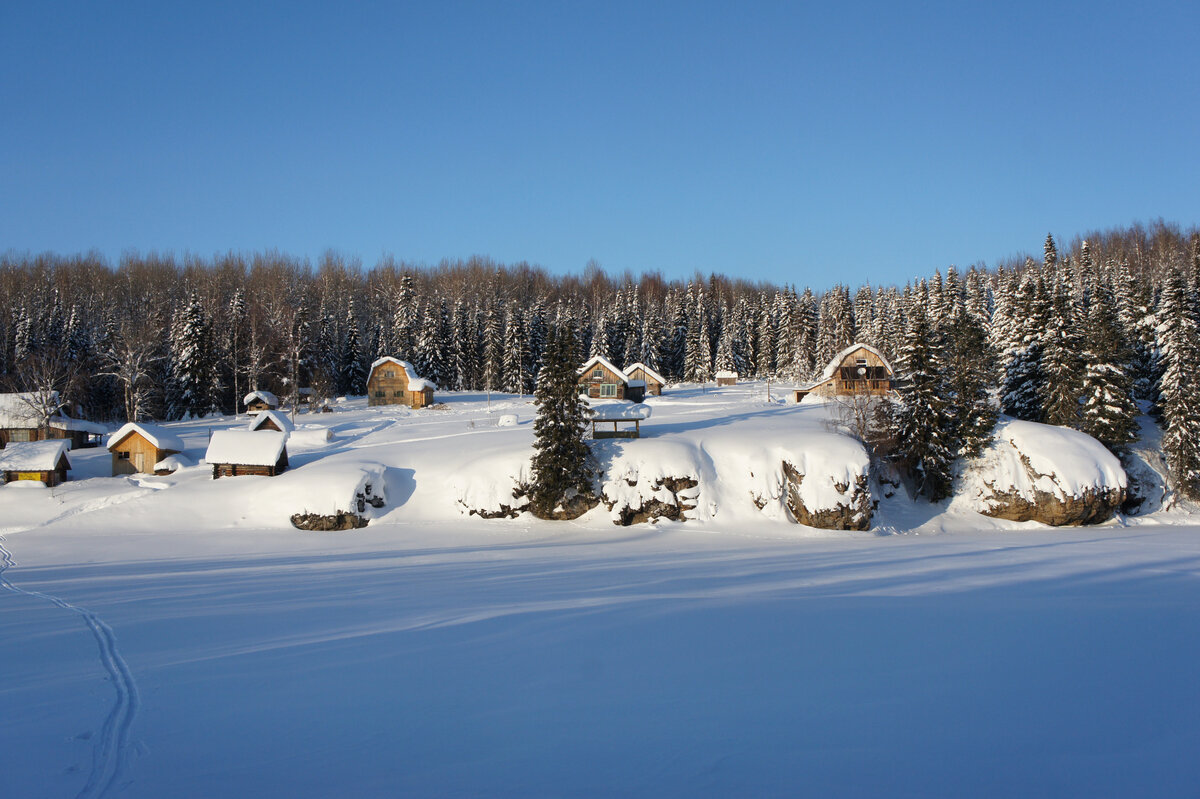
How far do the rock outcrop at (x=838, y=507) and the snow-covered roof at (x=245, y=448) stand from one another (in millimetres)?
28053

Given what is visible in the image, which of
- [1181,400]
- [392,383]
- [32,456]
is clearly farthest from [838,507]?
[392,383]

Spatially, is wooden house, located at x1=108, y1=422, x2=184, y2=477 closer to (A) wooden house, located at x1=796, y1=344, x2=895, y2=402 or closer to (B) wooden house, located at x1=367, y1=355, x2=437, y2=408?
(B) wooden house, located at x1=367, y1=355, x2=437, y2=408

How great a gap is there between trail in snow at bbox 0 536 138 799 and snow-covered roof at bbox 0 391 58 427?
41391 millimetres

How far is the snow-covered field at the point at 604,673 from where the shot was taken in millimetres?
6355

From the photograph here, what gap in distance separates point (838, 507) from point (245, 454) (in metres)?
31.6

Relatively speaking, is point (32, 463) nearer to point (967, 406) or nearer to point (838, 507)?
point (838, 507)

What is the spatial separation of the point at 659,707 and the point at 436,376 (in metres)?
67.3

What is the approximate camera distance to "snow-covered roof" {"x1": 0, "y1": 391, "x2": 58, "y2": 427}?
4303 cm

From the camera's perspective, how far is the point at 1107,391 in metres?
35.6

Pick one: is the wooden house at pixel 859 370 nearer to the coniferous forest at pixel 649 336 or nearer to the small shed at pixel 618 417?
the coniferous forest at pixel 649 336

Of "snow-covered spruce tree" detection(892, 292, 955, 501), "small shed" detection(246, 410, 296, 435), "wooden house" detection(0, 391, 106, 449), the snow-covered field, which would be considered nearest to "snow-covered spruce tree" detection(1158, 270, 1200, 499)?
"snow-covered spruce tree" detection(892, 292, 955, 501)

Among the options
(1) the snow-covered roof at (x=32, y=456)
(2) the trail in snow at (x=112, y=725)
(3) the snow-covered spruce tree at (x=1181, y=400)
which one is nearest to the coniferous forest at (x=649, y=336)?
(3) the snow-covered spruce tree at (x=1181, y=400)

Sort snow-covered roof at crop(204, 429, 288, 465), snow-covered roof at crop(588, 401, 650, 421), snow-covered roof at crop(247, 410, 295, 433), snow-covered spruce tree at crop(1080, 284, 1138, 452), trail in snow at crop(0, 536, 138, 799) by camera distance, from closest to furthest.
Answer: trail in snow at crop(0, 536, 138, 799), snow-covered spruce tree at crop(1080, 284, 1138, 452), snow-covered roof at crop(588, 401, 650, 421), snow-covered roof at crop(204, 429, 288, 465), snow-covered roof at crop(247, 410, 295, 433)

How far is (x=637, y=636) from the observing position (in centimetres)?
1080
